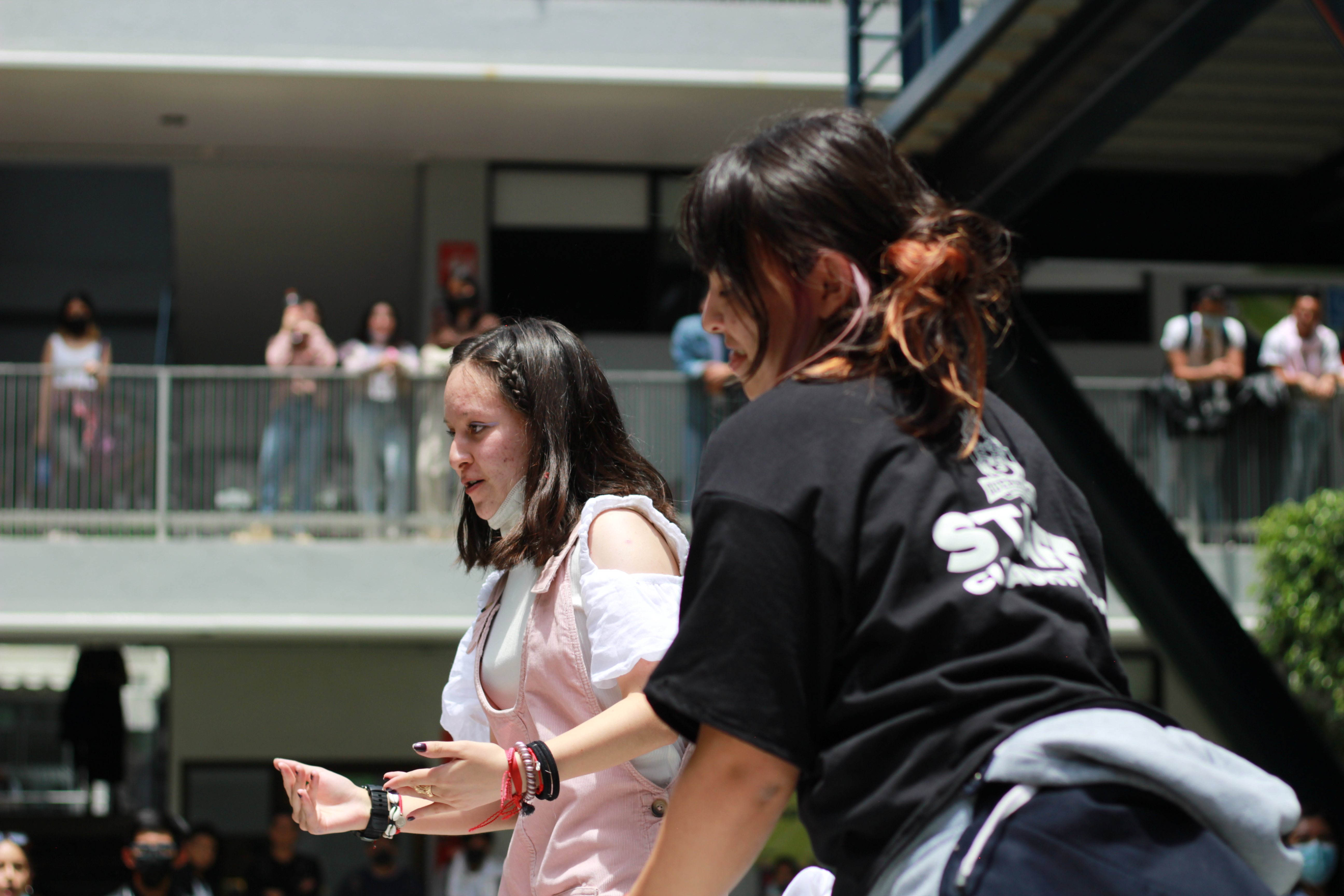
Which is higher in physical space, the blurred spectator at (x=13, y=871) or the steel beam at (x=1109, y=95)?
the steel beam at (x=1109, y=95)

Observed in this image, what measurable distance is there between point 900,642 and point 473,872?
34.2 ft

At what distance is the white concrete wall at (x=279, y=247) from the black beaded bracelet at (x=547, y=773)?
12.4 m

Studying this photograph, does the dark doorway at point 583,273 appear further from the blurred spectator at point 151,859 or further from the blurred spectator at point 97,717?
the blurred spectator at point 151,859

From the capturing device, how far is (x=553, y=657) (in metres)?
2.11

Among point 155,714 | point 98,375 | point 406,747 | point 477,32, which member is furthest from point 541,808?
point 155,714

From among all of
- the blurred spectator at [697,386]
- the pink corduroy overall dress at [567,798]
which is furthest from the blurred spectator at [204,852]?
the pink corduroy overall dress at [567,798]

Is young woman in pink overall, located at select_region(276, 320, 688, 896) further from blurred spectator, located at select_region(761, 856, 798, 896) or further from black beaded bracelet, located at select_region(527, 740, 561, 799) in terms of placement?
blurred spectator, located at select_region(761, 856, 798, 896)

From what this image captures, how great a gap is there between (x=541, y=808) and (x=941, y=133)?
672 cm

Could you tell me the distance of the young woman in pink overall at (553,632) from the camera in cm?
187

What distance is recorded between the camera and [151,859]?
A: 8.15 meters

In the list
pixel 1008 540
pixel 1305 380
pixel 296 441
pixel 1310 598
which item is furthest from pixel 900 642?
pixel 1310 598

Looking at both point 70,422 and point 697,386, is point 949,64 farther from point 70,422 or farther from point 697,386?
point 70,422

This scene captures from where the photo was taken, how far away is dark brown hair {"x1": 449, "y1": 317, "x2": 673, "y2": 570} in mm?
2227

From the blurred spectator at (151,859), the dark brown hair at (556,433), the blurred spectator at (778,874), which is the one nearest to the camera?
the dark brown hair at (556,433)
